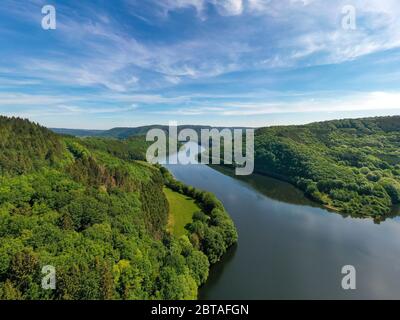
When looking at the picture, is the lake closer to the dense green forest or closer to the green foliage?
the green foliage

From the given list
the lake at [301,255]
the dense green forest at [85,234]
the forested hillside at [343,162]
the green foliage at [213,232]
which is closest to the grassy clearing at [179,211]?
the green foliage at [213,232]

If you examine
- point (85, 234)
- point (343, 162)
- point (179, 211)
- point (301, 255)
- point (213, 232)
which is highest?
point (343, 162)

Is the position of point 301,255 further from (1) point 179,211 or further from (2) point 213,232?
(1) point 179,211

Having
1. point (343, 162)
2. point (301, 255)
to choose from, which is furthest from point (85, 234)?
point (343, 162)

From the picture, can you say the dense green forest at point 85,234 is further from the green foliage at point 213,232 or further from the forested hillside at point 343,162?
the forested hillside at point 343,162
